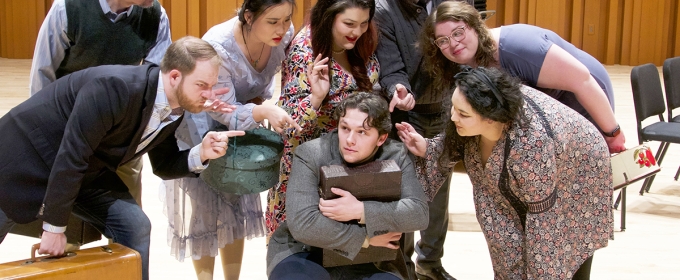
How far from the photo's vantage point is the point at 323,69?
278 centimetres

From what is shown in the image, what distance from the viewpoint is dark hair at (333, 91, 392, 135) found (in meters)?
2.60

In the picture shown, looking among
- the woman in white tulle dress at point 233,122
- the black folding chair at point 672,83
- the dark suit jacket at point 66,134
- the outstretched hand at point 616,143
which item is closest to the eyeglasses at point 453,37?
the woman in white tulle dress at point 233,122

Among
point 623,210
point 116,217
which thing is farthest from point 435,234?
point 116,217

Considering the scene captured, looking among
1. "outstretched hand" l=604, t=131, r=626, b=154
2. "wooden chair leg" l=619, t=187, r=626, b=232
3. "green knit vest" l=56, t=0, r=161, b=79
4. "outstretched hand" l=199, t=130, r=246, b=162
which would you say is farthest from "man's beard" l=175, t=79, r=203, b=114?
"wooden chair leg" l=619, t=187, r=626, b=232

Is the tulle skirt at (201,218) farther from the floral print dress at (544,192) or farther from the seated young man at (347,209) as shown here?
the floral print dress at (544,192)

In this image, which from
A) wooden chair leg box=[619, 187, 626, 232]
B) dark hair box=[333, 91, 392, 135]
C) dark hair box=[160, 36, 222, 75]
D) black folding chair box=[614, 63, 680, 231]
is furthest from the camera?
black folding chair box=[614, 63, 680, 231]

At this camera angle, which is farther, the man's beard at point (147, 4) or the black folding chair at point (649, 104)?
the black folding chair at point (649, 104)

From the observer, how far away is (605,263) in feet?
12.3

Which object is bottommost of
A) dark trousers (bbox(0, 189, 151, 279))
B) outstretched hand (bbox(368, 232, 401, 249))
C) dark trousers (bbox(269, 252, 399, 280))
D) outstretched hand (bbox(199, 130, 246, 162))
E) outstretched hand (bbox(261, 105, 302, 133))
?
dark trousers (bbox(269, 252, 399, 280))

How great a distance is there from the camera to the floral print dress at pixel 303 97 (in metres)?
2.84

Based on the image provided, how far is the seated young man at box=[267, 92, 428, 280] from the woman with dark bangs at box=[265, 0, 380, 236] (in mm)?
171

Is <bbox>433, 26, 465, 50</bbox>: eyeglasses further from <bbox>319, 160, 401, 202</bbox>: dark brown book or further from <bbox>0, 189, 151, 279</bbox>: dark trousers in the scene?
<bbox>0, 189, 151, 279</bbox>: dark trousers

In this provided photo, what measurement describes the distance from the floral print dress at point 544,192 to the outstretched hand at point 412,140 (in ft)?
0.62

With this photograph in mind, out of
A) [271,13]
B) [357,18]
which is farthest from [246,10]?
[357,18]
